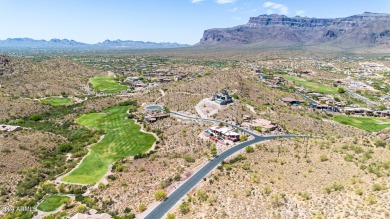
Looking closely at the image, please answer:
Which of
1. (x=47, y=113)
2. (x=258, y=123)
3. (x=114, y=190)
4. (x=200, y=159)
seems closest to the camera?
(x=114, y=190)

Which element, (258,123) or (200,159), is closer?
(200,159)

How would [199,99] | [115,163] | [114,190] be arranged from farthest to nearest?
[199,99] → [115,163] → [114,190]

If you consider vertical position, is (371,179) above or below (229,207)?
above

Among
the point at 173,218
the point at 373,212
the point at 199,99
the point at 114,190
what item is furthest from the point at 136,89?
the point at 373,212

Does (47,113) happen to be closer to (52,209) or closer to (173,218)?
(52,209)

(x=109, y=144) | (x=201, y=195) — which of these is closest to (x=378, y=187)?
(x=201, y=195)
